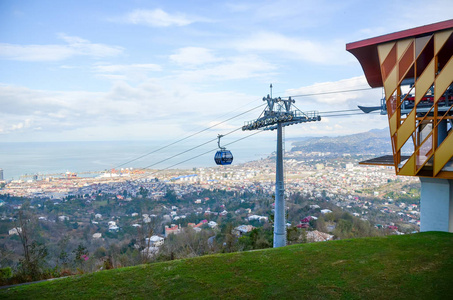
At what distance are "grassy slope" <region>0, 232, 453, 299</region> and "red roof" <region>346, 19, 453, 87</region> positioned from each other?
197 inches

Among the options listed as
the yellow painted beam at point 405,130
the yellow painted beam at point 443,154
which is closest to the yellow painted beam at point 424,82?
the yellow painted beam at point 405,130

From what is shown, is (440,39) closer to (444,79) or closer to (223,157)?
(444,79)

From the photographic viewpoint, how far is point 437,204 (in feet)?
27.8

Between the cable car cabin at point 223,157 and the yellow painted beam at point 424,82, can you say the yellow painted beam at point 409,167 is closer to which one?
the yellow painted beam at point 424,82

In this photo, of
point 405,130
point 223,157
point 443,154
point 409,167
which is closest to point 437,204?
point 409,167

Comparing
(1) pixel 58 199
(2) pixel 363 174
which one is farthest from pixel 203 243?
(2) pixel 363 174

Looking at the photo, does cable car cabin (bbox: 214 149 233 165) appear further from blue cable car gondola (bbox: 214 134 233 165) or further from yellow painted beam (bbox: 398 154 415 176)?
yellow painted beam (bbox: 398 154 415 176)

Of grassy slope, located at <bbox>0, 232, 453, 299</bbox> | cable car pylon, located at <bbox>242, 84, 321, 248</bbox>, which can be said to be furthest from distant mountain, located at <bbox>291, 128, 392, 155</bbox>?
grassy slope, located at <bbox>0, 232, 453, 299</bbox>

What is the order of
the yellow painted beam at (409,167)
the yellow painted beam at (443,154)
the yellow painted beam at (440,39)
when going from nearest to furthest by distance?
the yellow painted beam at (440,39)
the yellow painted beam at (443,154)
the yellow painted beam at (409,167)

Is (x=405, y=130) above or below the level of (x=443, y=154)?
above

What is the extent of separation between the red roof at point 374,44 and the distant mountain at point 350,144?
87.3 feet

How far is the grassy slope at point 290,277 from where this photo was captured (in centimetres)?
541

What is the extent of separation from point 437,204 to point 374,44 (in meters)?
4.63

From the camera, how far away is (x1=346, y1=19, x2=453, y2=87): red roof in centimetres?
745
